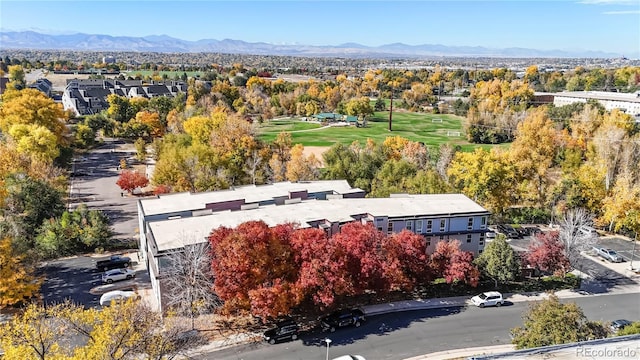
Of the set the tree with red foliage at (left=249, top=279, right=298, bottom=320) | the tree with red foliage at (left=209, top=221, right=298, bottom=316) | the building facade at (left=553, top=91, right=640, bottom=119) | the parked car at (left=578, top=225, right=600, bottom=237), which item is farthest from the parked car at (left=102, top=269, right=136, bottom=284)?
the building facade at (left=553, top=91, right=640, bottom=119)

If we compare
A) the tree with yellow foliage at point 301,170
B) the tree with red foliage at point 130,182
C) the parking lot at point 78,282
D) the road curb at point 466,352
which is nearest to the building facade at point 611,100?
the tree with yellow foliage at point 301,170

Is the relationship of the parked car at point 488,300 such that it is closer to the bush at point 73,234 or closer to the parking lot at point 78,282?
the parking lot at point 78,282

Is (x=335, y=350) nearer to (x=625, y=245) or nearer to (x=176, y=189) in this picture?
(x=176, y=189)

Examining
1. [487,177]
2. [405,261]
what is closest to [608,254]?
[487,177]

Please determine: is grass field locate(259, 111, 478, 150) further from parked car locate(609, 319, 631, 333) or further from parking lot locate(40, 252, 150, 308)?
parked car locate(609, 319, 631, 333)

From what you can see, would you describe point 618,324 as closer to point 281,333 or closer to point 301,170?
point 281,333

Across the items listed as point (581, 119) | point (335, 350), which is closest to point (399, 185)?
point (335, 350)
